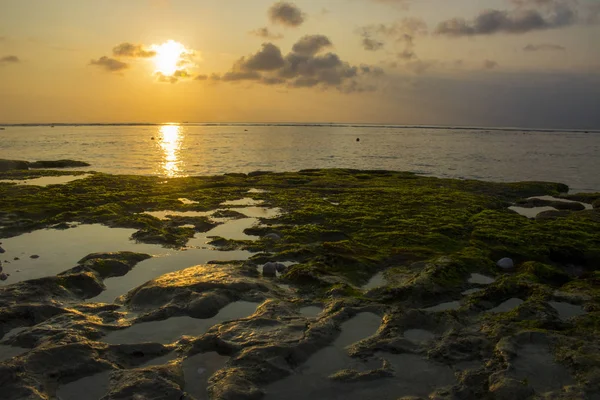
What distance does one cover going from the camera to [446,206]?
1992 cm

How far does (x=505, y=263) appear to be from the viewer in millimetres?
11695

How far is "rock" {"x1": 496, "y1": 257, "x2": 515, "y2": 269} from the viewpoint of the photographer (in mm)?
11664

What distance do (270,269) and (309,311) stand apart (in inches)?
98.7

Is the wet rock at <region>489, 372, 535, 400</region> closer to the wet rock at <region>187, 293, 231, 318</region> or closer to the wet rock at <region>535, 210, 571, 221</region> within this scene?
the wet rock at <region>187, 293, 231, 318</region>

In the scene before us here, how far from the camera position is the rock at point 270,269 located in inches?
421

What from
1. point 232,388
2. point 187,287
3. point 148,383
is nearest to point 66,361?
point 148,383

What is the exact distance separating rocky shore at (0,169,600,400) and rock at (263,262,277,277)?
0.08 meters

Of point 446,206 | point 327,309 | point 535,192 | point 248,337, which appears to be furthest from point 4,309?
point 535,192

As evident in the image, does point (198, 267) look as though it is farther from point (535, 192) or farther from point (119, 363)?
point (535, 192)

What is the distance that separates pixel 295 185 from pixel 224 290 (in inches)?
742

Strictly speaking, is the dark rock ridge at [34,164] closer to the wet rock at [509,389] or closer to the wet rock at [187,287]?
the wet rock at [187,287]

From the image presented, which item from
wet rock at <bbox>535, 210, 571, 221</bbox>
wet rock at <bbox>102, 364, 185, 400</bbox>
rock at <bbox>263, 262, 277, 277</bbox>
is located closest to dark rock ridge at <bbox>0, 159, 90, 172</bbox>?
rock at <bbox>263, 262, 277, 277</bbox>

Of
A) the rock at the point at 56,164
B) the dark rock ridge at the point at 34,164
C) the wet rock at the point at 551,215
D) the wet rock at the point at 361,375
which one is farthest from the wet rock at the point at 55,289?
the rock at the point at 56,164

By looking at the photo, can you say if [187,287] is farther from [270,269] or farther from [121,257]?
[121,257]
